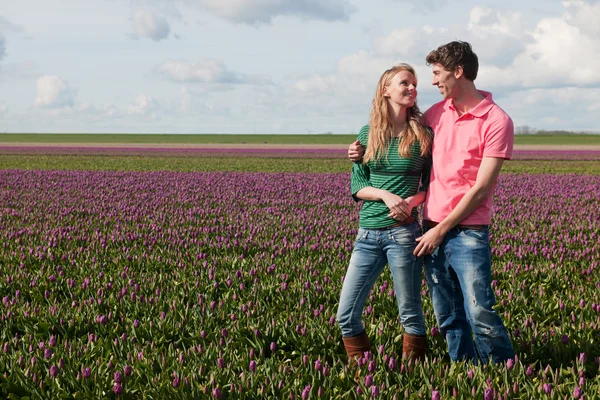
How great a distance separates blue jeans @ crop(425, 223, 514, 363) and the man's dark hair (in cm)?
110

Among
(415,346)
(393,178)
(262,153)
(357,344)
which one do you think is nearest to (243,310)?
(357,344)

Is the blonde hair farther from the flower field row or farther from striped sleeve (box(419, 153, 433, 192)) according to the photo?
the flower field row

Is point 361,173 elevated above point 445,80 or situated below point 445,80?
below

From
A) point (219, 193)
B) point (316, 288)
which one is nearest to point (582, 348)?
point (316, 288)

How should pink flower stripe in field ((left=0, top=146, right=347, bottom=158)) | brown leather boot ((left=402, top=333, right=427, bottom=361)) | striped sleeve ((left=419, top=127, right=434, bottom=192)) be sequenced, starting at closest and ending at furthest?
striped sleeve ((left=419, top=127, right=434, bottom=192)) < brown leather boot ((left=402, top=333, right=427, bottom=361)) < pink flower stripe in field ((left=0, top=146, right=347, bottom=158))

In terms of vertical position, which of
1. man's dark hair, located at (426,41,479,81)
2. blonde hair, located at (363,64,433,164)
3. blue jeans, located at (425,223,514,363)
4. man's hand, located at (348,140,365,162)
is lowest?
blue jeans, located at (425,223,514,363)

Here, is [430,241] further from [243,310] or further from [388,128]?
[243,310]

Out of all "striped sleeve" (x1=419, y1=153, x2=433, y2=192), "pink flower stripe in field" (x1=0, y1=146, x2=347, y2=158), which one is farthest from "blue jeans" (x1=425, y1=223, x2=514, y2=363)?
"pink flower stripe in field" (x1=0, y1=146, x2=347, y2=158)

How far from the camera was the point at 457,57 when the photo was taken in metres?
3.83

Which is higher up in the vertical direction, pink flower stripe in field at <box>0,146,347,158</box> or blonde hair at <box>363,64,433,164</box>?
blonde hair at <box>363,64,433,164</box>

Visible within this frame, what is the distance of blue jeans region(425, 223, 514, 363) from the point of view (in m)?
3.88

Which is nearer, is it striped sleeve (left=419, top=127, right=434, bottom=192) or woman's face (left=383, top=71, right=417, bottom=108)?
woman's face (left=383, top=71, right=417, bottom=108)

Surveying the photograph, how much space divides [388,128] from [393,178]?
36 centimetres

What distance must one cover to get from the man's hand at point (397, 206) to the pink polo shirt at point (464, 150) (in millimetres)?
209
